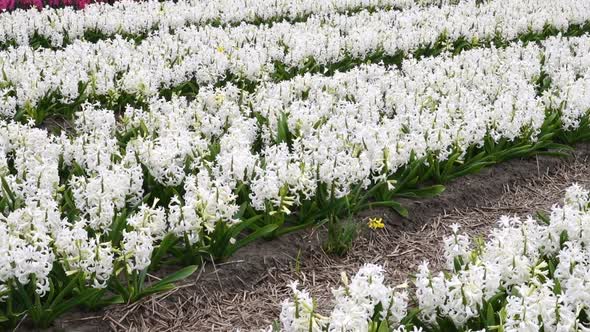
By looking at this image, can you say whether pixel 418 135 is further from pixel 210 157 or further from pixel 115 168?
pixel 115 168

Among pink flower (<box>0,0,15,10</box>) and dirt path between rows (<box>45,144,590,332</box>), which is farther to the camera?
pink flower (<box>0,0,15,10</box>)

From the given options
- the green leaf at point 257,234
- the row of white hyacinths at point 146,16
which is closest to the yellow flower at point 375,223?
the green leaf at point 257,234

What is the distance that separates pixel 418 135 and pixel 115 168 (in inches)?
92.1

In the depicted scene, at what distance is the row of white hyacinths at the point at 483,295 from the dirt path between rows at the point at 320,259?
629 mm

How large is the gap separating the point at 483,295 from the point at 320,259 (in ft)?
4.91

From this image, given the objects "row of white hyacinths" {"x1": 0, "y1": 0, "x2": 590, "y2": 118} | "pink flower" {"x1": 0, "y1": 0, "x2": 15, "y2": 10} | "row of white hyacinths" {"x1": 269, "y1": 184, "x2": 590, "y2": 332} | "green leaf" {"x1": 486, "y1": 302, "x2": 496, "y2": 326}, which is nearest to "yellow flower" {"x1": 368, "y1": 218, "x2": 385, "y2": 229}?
"row of white hyacinths" {"x1": 269, "y1": 184, "x2": 590, "y2": 332}

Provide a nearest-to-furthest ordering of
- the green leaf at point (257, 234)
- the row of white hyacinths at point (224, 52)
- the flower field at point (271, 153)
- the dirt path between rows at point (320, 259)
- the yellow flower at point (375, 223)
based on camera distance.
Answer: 1. the flower field at point (271, 153)
2. the dirt path between rows at point (320, 259)
3. the green leaf at point (257, 234)
4. the yellow flower at point (375, 223)
5. the row of white hyacinths at point (224, 52)

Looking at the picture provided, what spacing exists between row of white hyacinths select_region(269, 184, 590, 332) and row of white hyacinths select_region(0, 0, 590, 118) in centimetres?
423

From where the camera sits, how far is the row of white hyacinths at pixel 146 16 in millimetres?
9836

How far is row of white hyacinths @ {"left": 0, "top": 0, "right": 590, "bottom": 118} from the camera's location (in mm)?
7051

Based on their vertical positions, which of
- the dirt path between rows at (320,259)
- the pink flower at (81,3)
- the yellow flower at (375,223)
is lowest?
the dirt path between rows at (320,259)

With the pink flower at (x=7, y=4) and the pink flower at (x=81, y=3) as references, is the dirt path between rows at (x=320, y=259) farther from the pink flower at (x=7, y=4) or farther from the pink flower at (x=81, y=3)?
the pink flower at (x=81, y=3)

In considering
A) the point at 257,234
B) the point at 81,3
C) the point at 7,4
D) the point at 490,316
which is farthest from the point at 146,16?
the point at 490,316

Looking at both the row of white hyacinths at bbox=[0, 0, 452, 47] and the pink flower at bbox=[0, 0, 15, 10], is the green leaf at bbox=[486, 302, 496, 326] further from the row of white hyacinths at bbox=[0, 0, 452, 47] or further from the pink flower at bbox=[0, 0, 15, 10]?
the pink flower at bbox=[0, 0, 15, 10]
